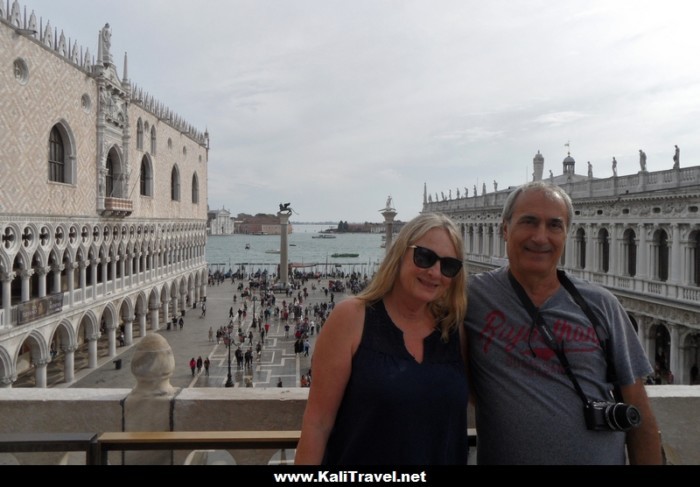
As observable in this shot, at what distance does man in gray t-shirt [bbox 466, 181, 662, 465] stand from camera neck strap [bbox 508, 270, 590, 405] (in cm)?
1

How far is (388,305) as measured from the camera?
211cm

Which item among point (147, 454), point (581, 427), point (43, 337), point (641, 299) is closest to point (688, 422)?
point (581, 427)

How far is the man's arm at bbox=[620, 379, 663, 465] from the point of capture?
79.5 inches

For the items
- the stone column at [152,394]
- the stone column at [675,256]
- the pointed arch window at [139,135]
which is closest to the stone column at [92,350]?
the pointed arch window at [139,135]

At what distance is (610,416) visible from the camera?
6.32 ft

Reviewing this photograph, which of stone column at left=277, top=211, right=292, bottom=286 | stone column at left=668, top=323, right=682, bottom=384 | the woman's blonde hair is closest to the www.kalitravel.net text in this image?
the woman's blonde hair

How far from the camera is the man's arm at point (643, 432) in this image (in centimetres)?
202

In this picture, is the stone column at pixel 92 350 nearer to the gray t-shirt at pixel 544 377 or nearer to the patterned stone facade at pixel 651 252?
the patterned stone facade at pixel 651 252

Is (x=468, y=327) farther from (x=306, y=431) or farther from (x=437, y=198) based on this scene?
(x=437, y=198)

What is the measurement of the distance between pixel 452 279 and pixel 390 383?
52 cm

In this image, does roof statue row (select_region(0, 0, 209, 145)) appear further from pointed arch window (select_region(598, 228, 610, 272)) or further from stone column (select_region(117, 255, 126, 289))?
pointed arch window (select_region(598, 228, 610, 272))

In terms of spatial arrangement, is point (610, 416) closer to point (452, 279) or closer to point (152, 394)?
point (452, 279)

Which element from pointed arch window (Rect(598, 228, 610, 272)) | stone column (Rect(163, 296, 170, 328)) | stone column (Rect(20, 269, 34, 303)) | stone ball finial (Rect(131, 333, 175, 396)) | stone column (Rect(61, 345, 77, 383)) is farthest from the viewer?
stone column (Rect(163, 296, 170, 328))

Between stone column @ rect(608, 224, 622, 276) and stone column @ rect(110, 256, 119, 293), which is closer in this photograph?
stone column @ rect(608, 224, 622, 276)
